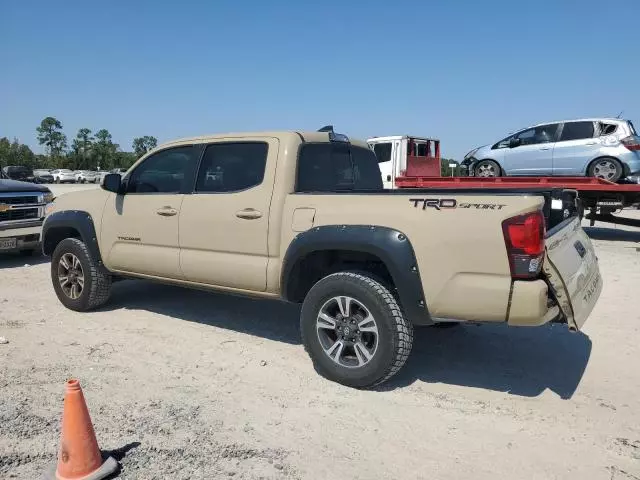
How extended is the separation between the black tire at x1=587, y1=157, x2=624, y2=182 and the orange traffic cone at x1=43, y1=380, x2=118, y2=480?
12.5m

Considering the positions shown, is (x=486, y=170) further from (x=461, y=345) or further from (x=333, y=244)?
(x=333, y=244)

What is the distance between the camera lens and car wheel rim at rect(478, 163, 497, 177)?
46.6 feet

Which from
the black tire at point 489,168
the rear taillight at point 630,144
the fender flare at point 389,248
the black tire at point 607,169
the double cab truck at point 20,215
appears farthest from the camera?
the black tire at point 489,168

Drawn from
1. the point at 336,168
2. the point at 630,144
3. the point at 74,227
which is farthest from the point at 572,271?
the point at 630,144

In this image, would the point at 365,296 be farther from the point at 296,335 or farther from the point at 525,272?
the point at 296,335

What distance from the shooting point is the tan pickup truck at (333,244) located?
3352 mm

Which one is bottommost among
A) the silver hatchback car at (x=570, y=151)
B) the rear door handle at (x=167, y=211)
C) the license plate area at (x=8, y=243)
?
the license plate area at (x=8, y=243)

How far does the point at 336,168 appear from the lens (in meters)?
4.95

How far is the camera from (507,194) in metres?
3.37

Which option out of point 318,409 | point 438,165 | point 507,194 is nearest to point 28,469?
point 318,409

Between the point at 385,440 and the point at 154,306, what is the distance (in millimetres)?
3895

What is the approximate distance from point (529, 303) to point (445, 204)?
0.80 meters

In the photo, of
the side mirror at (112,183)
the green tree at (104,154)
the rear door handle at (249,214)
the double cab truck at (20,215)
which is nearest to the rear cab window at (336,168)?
the rear door handle at (249,214)

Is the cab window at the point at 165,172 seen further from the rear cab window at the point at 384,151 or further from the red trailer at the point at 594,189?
the rear cab window at the point at 384,151
